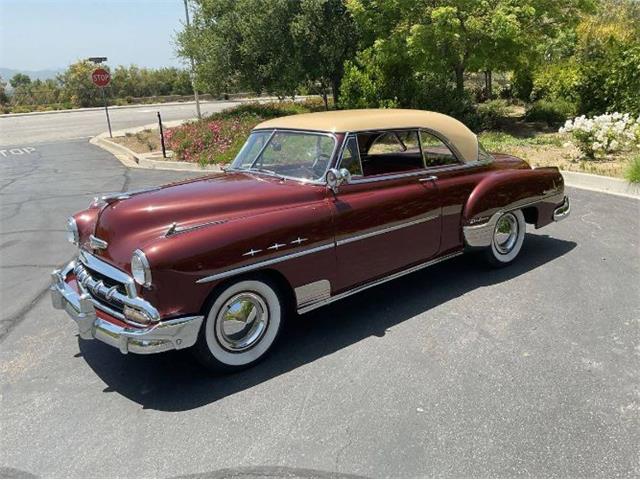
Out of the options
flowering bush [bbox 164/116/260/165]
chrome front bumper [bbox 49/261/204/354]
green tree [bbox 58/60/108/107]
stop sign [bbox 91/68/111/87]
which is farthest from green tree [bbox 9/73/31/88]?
chrome front bumper [bbox 49/261/204/354]

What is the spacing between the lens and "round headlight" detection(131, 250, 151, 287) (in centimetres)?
320

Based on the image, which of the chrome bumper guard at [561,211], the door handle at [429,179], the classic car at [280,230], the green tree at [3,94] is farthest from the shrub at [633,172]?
the green tree at [3,94]

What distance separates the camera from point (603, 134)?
9.24 meters

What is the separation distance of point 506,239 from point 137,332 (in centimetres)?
374

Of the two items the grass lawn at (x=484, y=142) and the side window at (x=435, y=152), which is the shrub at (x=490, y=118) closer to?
the grass lawn at (x=484, y=142)

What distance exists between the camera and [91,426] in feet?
10.4

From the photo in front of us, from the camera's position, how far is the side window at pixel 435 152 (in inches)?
191

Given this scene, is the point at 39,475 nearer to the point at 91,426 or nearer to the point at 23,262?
the point at 91,426

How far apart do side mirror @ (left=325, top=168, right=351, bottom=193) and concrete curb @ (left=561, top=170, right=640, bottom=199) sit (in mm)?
5495

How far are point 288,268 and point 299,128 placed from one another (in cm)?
137

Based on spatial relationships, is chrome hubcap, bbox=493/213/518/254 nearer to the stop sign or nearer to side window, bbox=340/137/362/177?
side window, bbox=340/137/362/177

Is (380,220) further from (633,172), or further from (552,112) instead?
(552,112)

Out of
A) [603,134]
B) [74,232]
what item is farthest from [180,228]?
[603,134]

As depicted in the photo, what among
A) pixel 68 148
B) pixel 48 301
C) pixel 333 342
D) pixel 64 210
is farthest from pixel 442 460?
pixel 68 148
